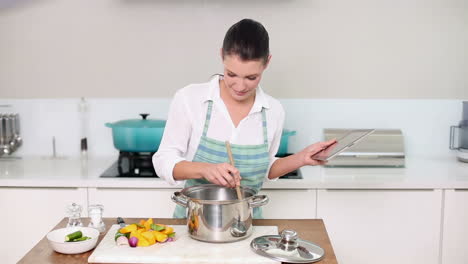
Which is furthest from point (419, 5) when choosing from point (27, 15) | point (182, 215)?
point (27, 15)

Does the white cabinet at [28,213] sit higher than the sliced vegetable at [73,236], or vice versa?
the sliced vegetable at [73,236]

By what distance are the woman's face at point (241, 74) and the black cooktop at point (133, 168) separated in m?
0.90

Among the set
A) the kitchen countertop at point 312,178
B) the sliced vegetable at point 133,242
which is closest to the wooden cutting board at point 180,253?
the sliced vegetable at point 133,242

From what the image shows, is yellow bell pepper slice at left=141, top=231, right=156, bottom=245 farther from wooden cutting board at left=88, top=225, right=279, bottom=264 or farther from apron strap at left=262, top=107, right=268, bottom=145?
apron strap at left=262, top=107, right=268, bottom=145

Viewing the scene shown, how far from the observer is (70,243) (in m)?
1.51

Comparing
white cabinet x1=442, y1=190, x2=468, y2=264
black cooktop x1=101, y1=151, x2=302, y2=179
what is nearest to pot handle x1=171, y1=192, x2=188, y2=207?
black cooktop x1=101, y1=151, x2=302, y2=179

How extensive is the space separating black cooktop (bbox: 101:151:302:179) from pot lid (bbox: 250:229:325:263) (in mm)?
1025

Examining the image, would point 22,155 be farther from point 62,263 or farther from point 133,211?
point 62,263

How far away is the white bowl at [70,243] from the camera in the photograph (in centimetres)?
151

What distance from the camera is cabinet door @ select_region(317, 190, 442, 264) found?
2582 mm

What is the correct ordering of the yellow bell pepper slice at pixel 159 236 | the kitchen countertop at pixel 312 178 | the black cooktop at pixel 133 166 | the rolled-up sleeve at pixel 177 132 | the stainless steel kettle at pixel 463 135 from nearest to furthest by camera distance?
the yellow bell pepper slice at pixel 159 236
the rolled-up sleeve at pixel 177 132
the kitchen countertop at pixel 312 178
the black cooktop at pixel 133 166
the stainless steel kettle at pixel 463 135

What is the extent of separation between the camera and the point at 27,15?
10.1ft

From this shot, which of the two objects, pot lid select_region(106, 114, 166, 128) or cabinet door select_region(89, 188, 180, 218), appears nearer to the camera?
cabinet door select_region(89, 188, 180, 218)

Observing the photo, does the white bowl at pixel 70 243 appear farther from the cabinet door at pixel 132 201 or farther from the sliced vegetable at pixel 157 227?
the cabinet door at pixel 132 201
